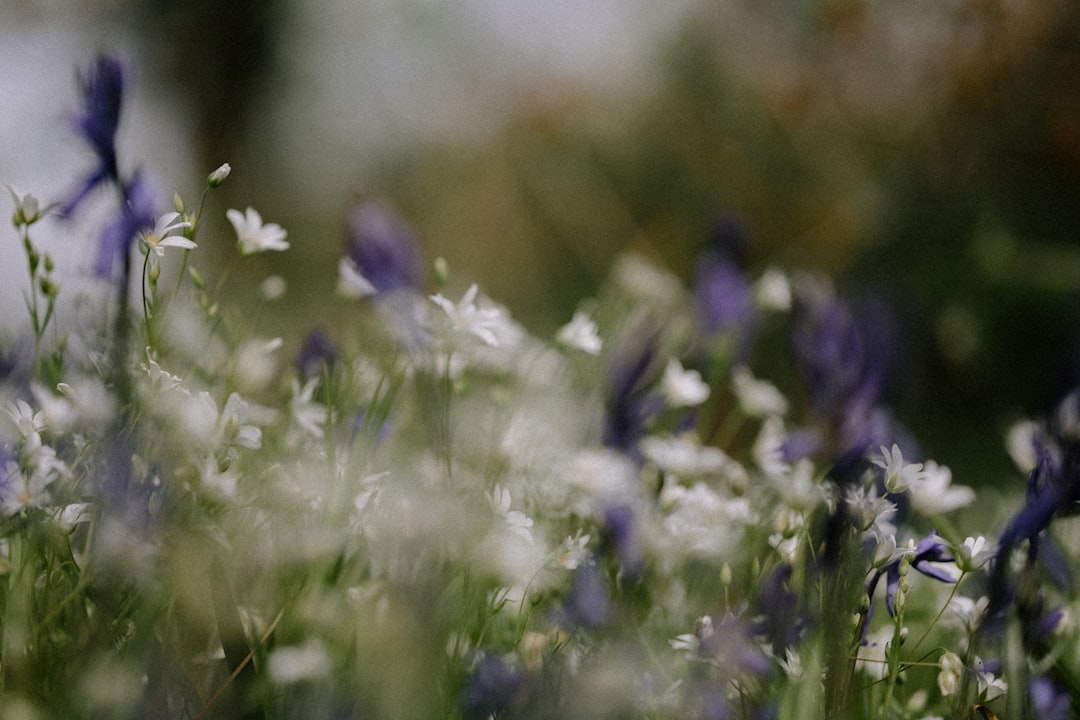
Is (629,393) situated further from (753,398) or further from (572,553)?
(753,398)

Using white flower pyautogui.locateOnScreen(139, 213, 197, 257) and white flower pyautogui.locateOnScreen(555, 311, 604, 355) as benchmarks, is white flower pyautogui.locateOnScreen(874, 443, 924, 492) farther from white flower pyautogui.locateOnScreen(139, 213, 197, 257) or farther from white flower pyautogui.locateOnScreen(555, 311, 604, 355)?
white flower pyautogui.locateOnScreen(139, 213, 197, 257)

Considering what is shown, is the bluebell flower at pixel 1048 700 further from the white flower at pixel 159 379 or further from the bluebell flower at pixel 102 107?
the bluebell flower at pixel 102 107

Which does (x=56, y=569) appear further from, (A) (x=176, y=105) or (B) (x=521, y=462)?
(A) (x=176, y=105)

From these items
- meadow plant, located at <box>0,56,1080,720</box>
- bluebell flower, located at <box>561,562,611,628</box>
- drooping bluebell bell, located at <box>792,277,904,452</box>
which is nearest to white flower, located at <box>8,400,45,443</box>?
meadow plant, located at <box>0,56,1080,720</box>

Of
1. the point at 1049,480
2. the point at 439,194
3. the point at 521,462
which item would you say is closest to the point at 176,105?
the point at 439,194

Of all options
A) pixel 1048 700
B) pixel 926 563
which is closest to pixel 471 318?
pixel 926 563

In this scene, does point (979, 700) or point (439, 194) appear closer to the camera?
point (979, 700)
